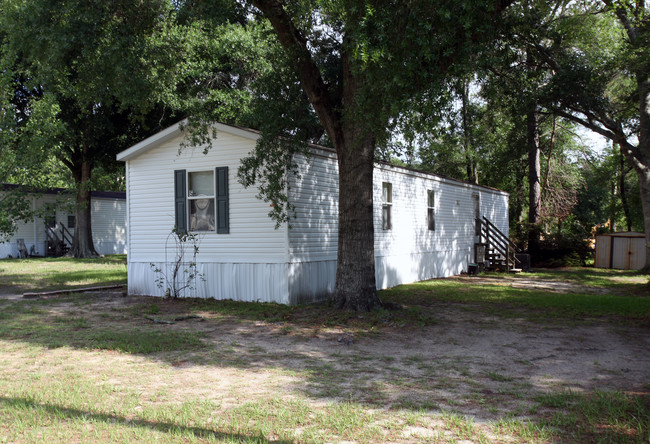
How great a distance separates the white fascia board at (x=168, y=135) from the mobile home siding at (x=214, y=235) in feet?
0.39

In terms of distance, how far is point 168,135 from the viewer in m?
11.3

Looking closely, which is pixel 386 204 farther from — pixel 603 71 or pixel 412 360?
pixel 412 360

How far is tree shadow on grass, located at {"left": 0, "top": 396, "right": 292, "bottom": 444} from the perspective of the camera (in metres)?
3.81

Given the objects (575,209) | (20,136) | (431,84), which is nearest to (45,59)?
(20,136)

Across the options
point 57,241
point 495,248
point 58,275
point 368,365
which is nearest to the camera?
point 368,365

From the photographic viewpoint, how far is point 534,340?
24.6ft

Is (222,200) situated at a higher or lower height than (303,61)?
lower

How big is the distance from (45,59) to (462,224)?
550 inches

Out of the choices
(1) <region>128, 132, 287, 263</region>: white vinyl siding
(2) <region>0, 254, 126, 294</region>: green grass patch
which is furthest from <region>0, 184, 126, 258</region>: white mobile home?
(1) <region>128, 132, 287, 263</region>: white vinyl siding

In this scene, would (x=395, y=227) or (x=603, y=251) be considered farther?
(x=603, y=251)

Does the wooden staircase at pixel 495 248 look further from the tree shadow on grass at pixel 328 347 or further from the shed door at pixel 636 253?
the tree shadow on grass at pixel 328 347

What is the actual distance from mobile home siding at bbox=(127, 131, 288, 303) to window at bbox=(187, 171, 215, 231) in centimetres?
19

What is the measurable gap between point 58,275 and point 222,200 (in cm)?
888

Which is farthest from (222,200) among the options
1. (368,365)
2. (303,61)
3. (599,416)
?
(599,416)
